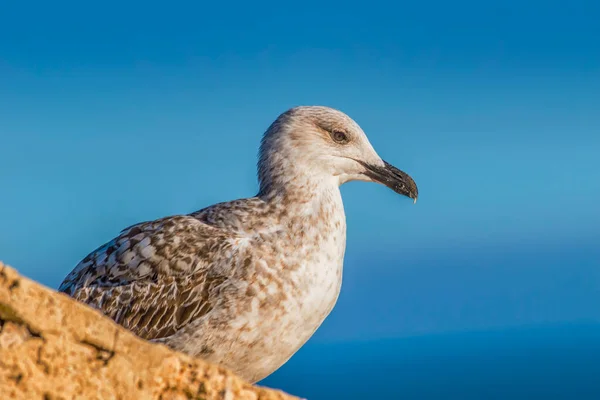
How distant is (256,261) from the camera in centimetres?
1043

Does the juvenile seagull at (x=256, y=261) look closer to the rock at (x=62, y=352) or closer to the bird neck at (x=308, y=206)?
the bird neck at (x=308, y=206)

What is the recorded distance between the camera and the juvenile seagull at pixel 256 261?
33.5ft

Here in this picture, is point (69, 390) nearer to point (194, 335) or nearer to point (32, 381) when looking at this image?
point (32, 381)

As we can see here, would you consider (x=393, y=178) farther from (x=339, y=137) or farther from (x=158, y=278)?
(x=158, y=278)

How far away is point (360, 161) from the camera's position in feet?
39.0

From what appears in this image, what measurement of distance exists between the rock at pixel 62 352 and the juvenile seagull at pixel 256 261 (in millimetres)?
4555

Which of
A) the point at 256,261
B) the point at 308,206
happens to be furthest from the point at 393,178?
the point at 256,261

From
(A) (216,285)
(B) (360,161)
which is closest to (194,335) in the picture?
(A) (216,285)

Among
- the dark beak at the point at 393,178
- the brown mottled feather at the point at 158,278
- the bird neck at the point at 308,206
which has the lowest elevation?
the brown mottled feather at the point at 158,278

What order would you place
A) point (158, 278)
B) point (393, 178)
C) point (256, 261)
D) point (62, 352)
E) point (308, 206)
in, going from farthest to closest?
point (393, 178) → point (308, 206) → point (158, 278) → point (256, 261) → point (62, 352)

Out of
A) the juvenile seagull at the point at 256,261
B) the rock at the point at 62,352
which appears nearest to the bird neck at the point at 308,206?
the juvenile seagull at the point at 256,261

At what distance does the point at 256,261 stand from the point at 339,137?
2441mm

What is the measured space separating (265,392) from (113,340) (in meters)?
1.22

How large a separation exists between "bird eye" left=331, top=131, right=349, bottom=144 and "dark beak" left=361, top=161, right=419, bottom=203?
0.44m
